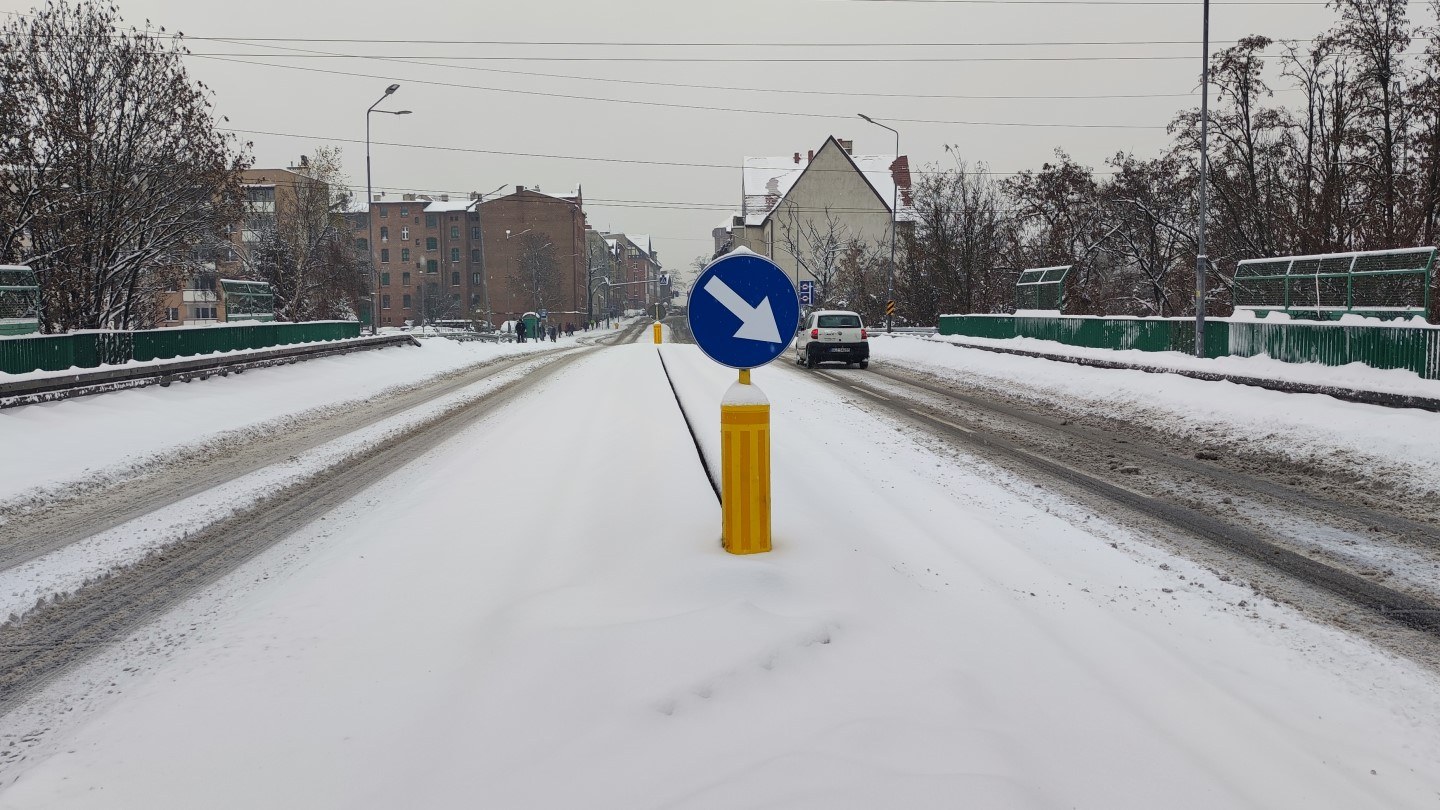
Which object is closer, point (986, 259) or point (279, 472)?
point (279, 472)

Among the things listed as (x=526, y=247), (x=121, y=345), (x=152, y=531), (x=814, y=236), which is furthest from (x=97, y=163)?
(x=526, y=247)

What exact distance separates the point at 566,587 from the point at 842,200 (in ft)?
241

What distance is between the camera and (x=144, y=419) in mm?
12234

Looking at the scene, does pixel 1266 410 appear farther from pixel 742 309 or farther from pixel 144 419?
pixel 144 419

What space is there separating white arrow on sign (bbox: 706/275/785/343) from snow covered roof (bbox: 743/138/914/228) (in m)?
74.6

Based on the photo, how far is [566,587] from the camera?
4.66m

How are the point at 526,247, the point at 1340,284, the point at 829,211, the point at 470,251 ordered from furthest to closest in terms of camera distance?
the point at 470,251 → the point at 526,247 → the point at 829,211 → the point at 1340,284

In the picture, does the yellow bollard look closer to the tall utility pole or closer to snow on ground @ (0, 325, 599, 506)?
snow on ground @ (0, 325, 599, 506)

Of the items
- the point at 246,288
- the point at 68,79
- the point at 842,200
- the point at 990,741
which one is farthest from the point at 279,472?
the point at 842,200

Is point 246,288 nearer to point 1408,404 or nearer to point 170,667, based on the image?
point 170,667

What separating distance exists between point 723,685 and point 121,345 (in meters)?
16.7

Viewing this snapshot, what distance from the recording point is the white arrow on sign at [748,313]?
4785 mm

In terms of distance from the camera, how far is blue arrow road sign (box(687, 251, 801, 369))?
4.78m

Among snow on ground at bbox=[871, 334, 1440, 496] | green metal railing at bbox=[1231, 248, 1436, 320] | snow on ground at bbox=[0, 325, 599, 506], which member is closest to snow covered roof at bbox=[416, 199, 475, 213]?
snow on ground at bbox=[0, 325, 599, 506]
